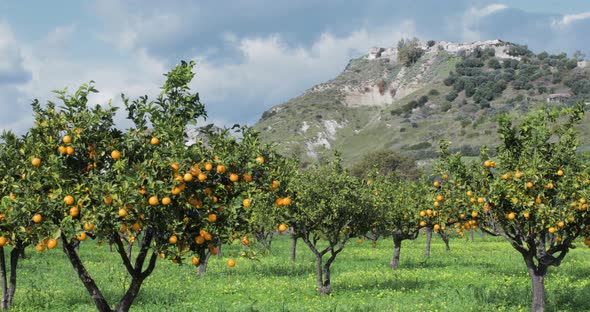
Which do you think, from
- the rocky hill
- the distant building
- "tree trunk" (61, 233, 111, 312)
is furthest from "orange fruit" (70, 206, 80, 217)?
the distant building

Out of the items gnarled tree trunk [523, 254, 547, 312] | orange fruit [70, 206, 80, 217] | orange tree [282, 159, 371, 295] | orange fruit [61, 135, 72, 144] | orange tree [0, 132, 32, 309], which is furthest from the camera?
orange tree [282, 159, 371, 295]

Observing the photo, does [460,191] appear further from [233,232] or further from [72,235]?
[72,235]

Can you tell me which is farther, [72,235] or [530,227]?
[530,227]

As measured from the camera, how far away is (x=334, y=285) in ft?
79.1

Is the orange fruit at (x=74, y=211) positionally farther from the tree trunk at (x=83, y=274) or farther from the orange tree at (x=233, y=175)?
the tree trunk at (x=83, y=274)

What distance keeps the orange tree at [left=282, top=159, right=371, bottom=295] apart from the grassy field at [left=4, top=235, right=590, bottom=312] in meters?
2.60

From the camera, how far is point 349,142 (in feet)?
504

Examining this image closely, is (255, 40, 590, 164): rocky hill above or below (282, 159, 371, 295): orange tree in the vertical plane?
above

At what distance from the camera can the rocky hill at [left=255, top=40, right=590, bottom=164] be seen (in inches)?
5069

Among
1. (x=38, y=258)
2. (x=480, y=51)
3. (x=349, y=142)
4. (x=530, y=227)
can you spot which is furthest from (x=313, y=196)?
(x=480, y=51)

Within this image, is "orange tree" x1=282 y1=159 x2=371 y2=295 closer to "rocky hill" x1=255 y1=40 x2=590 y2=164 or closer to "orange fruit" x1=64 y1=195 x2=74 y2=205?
"orange fruit" x1=64 y1=195 x2=74 y2=205

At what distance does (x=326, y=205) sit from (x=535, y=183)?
9.30 metres

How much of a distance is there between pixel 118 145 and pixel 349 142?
14592 centimetres

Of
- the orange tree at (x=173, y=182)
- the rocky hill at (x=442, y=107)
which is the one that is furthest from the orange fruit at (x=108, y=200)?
the rocky hill at (x=442, y=107)
